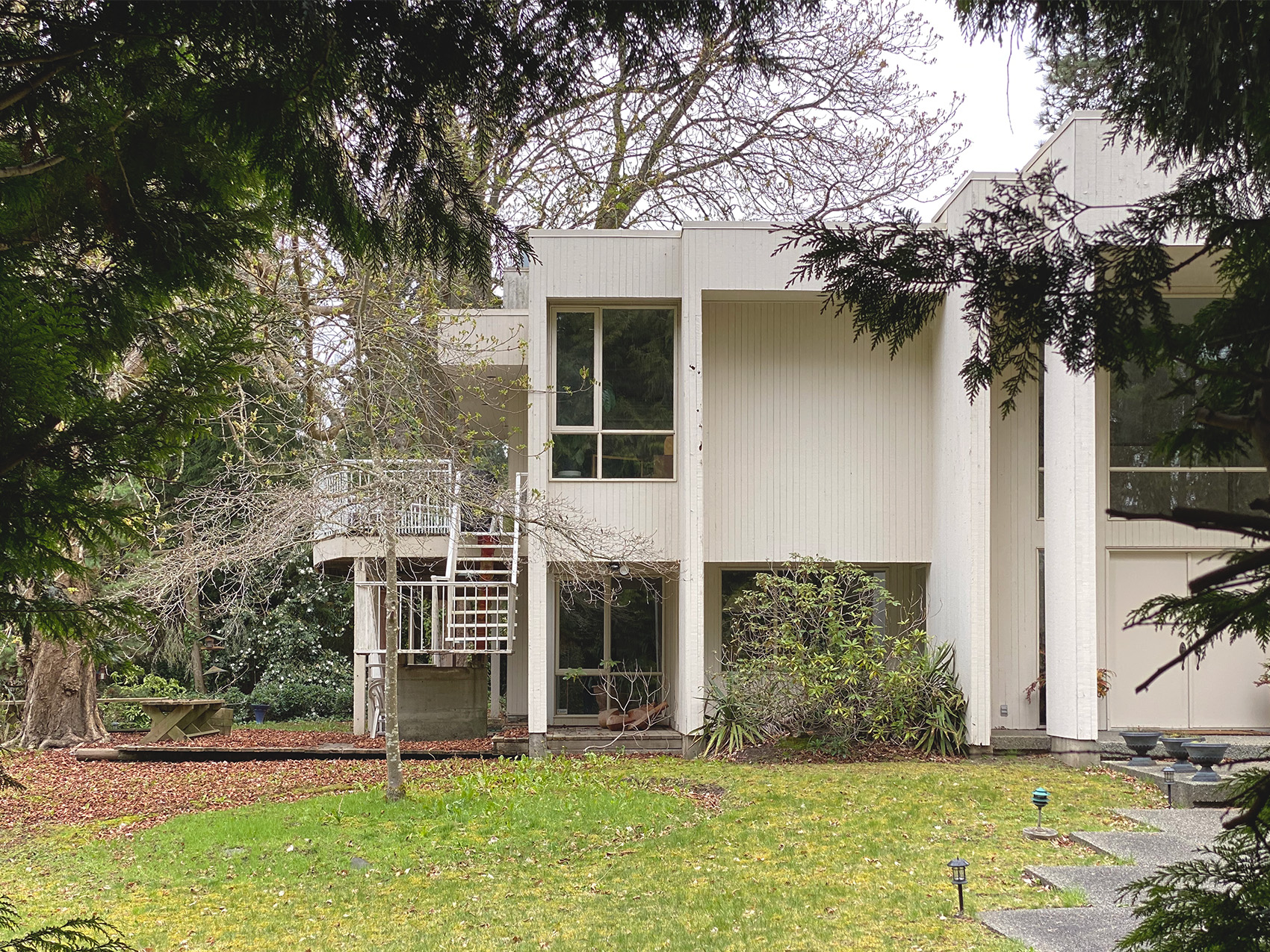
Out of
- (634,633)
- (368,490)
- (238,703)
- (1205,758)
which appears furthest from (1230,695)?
(238,703)

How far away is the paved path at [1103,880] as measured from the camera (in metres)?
5.86

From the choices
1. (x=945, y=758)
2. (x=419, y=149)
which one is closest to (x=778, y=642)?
(x=945, y=758)

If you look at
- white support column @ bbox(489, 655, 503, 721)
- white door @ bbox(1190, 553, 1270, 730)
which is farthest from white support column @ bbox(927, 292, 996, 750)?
white support column @ bbox(489, 655, 503, 721)

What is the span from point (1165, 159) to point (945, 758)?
37.2ft

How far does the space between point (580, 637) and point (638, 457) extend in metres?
3.26

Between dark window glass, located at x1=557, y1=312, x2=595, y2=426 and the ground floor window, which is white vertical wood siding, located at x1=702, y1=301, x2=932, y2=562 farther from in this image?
the ground floor window

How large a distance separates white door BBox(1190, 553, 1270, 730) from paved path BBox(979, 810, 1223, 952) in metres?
5.48

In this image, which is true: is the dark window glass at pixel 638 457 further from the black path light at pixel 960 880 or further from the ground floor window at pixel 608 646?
the black path light at pixel 960 880

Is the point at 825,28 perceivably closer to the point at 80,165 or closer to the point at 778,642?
the point at 778,642

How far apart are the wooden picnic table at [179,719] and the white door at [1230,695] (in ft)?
47.2

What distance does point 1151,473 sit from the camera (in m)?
14.3

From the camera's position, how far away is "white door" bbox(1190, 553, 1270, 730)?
14.0m

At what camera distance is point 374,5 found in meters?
2.59

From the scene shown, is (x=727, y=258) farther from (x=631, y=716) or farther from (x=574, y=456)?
(x=631, y=716)
